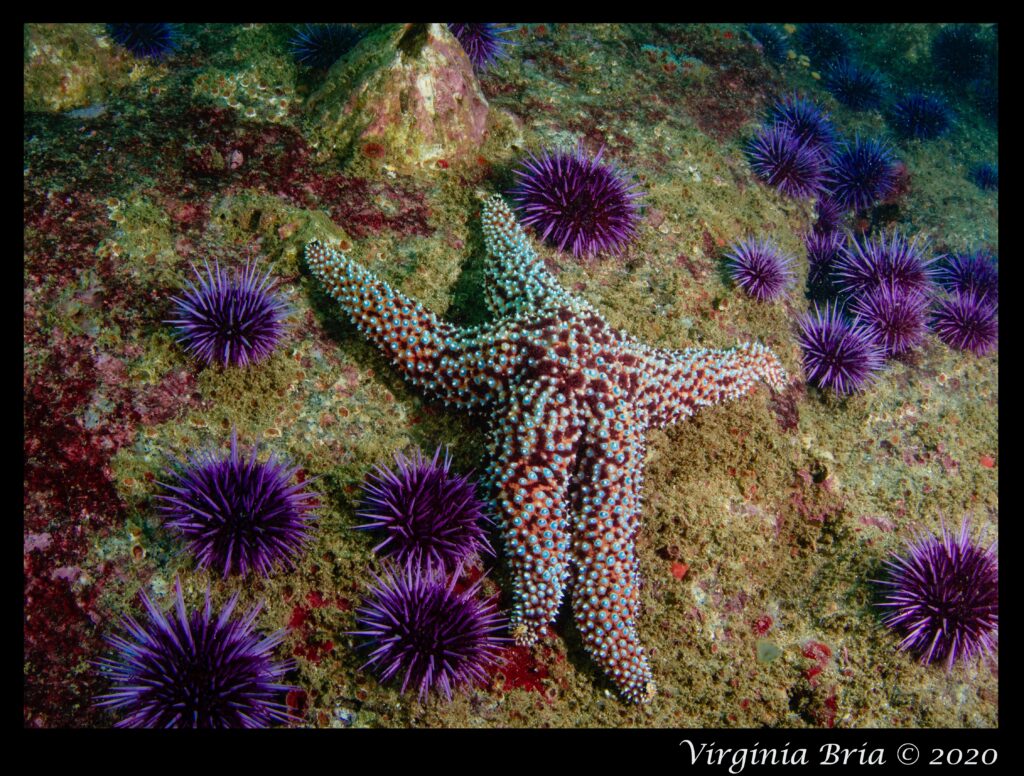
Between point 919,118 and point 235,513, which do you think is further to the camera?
point 919,118

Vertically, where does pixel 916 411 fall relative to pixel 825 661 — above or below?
above

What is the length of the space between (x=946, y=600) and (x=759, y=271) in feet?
8.89

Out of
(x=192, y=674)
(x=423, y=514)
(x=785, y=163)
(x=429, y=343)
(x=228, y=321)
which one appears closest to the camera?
(x=192, y=674)

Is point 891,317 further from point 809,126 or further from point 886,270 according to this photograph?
point 809,126

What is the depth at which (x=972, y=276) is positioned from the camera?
20.7 feet

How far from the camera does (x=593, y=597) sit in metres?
3.57

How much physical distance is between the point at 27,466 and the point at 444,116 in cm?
392

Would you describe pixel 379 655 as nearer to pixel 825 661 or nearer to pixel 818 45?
pixel 825 661

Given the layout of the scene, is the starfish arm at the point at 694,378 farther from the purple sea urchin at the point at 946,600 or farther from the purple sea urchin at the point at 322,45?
the purple sea urchin at the point at 322,45

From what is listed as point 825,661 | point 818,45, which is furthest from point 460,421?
point 818,45

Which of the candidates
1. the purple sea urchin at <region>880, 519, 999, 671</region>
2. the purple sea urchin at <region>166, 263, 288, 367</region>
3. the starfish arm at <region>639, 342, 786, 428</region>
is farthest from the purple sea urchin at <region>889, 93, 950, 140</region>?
the purple sea urchin at <region>166, 263, 288, 367</region>

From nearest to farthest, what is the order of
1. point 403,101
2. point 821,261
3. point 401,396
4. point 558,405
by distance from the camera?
point 558,405 → point 401,396 → point 403,101 → point 821,261

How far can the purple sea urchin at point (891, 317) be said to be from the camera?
554 centimetres

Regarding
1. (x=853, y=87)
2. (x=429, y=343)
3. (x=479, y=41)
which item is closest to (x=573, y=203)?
(x=429, y=343)
